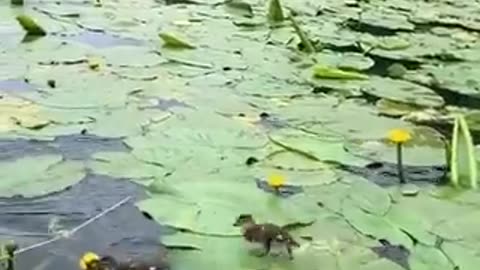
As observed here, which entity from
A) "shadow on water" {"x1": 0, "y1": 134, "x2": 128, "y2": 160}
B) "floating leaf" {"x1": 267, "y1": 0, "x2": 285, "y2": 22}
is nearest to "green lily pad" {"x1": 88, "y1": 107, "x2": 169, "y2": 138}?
"shadow on water" {"x1": 0, "y1": 134, "x2": 128, "y2": 160}

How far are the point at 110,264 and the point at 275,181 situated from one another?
1.32 ft

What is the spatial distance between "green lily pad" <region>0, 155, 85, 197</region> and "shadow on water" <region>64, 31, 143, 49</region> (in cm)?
93

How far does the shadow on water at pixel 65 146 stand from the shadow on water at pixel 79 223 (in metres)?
0.13

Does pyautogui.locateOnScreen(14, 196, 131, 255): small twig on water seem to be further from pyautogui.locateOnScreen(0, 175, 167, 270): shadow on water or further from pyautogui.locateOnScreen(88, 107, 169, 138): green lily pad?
pyautogui.locateOnScreen(88, 107, 169, 138): green lily pad

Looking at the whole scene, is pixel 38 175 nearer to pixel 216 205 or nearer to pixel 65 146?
pixel 65 146

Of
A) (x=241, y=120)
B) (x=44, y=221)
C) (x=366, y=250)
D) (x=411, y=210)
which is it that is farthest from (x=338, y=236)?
(x=241, y=120)

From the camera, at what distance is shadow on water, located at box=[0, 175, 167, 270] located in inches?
52.4

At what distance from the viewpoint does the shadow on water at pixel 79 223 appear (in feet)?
4.36

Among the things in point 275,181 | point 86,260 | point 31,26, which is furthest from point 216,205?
point 31,26

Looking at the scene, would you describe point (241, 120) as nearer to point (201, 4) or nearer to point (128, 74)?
point (128, 74)

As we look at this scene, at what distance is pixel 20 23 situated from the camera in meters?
2.60

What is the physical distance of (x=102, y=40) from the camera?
2600mm

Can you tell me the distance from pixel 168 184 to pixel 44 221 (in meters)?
0.24

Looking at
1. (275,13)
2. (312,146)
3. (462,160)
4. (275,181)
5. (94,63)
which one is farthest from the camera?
(275,13)
